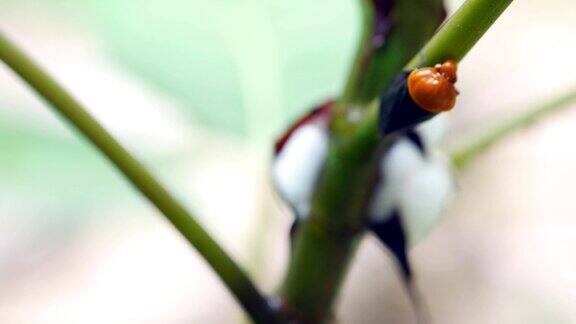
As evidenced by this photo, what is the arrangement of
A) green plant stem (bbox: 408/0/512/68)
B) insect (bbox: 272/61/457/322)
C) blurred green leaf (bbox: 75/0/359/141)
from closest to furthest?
green plant stem (bbox: 408/0/512/68) < insect (bbox: 272/61/457/322) < blurred green leaf (bbox: 75/0/359/141)

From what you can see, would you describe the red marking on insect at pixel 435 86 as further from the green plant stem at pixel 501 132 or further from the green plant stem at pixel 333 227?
the green plant stem at pixel 501 132

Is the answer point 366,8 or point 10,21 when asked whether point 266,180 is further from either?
point 10,21

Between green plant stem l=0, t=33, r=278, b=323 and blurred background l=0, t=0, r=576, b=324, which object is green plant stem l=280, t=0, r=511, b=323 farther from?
blurred background l=0, t=0, r=576, b=324

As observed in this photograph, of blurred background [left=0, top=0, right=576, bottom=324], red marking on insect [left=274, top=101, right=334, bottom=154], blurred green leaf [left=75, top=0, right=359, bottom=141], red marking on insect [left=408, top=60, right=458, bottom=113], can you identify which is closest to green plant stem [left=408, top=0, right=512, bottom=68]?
red marking on insect [left=408, top=60, right=458, bottom=113]

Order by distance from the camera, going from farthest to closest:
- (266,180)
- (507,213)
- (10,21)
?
(10,21) → (507,213) → (266,180)

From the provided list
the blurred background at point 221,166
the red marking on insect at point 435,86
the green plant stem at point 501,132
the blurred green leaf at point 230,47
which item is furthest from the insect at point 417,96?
the blurred green leaf at point 230,47

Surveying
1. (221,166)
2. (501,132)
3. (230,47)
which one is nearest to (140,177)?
(501,132)

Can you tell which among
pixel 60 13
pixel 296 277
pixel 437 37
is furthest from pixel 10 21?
pixel 437 37
